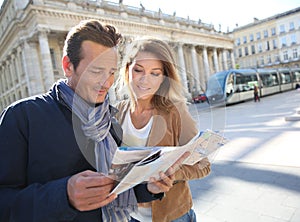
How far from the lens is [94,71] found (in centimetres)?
118

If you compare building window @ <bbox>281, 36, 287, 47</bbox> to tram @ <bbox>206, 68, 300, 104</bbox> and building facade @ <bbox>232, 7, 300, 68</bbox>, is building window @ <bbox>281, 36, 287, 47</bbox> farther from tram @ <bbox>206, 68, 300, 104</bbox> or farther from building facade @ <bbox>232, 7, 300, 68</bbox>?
tram @ <bbox>206, 68, 300, 104</bbox>

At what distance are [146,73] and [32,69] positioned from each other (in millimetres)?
26936

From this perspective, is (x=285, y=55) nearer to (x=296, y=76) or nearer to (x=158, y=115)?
(x=296, y=76)

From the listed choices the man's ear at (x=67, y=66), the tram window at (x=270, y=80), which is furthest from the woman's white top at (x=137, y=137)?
the tram window at (x=270, y=80)

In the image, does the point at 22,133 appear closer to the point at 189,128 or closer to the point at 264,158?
the point at 189,128

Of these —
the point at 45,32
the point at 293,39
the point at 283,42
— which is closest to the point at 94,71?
the point at 45,32

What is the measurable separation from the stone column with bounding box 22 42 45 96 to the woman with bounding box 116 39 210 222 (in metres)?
25.4

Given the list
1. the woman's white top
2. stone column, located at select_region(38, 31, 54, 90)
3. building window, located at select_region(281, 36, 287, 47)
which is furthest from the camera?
building window, located at select_region(281, 36, 287, 47)

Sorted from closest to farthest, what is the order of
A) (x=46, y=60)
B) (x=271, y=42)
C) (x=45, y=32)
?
(x=45, y=32) < (x=46, y=60) < (x=271, y=42)

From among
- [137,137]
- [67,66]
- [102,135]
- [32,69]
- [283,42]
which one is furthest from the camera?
[283,42]

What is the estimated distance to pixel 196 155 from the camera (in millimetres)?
1062

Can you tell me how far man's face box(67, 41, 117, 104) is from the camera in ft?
3.90

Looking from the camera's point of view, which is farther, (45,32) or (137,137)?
(45,32)

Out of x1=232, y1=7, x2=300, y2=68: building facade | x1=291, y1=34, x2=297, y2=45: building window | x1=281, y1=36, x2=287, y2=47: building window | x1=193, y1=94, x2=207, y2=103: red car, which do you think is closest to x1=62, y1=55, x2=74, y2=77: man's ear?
x1=193, y1=94, x2=207, y2=103: red car
